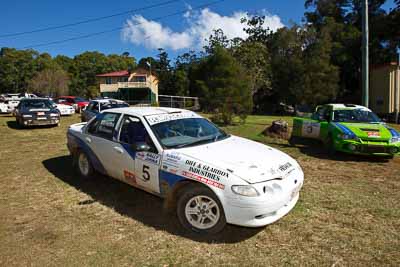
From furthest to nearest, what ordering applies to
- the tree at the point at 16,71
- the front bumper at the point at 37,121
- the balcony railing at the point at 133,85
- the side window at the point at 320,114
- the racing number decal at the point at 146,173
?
the tree at the point at 16,71
the balcony railing at the point at 133,85
the front bumper at the point at 37,121
the side window at the point at 320,114
the racing number decal at the point at 146,173

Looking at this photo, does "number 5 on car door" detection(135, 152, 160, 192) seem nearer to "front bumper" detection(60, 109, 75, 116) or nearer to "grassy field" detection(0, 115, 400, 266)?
"grassy field" detection(0, 115, 400, 266)

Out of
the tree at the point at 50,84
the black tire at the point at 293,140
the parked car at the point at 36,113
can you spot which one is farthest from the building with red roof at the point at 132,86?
A: the black tire at the point at 293,140

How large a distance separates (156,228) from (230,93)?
35.8ft

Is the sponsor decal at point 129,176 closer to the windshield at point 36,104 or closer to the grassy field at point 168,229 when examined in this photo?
the grassy field at point 168,229

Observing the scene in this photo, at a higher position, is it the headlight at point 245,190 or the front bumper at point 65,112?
the front bumper at point 65,112

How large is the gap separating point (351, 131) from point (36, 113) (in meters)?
13.5

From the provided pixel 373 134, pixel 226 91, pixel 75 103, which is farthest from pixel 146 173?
pixel 75 103

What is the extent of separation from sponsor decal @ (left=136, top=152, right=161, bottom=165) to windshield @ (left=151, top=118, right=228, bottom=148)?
21 centimetres

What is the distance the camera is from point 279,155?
420 cm

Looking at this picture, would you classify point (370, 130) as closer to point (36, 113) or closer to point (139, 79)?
point (36, 113)

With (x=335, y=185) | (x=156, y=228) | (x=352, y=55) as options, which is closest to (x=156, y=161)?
(x=156, y=228)

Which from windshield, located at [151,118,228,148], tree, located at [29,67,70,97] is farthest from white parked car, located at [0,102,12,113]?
tree, located at [29,67,70,97]

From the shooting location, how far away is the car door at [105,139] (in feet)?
16.5

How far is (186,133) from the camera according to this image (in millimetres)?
4676
